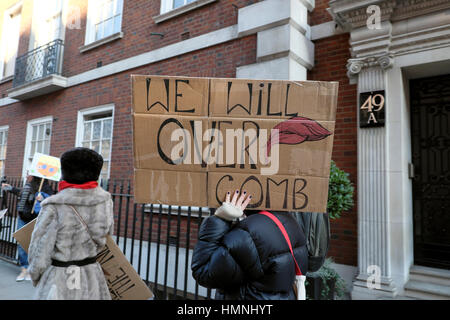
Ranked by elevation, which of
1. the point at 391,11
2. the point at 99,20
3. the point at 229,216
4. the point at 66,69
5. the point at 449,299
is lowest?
the point at 449,299

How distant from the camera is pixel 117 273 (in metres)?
2.34

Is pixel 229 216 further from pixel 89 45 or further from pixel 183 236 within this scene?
pixel 89 45

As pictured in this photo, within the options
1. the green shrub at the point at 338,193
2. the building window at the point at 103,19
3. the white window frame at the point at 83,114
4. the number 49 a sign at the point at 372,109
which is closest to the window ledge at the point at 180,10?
the building window at the point at 103,19

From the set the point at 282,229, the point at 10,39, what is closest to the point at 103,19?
the point at 10,39

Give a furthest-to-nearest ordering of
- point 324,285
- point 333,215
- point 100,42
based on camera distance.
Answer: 1. point 100,42
2. point 333,215
3. point 324,285

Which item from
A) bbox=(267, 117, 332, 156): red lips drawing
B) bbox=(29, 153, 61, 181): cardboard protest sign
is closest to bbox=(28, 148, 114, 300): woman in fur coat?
bbox=(267, 117, 332, 156): red lips drawing

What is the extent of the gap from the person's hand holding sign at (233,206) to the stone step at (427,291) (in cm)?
314

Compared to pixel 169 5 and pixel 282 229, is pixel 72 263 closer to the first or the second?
pixel 282 229

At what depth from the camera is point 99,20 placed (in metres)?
7.90

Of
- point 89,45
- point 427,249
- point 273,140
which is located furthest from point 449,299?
point 89,45

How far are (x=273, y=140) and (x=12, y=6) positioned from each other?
1298cm

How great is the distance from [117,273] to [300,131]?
1718 millimetres

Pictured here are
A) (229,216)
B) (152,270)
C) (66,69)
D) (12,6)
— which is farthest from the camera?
(12,6)

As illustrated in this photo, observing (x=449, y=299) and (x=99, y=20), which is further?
(x=99, y=20)
